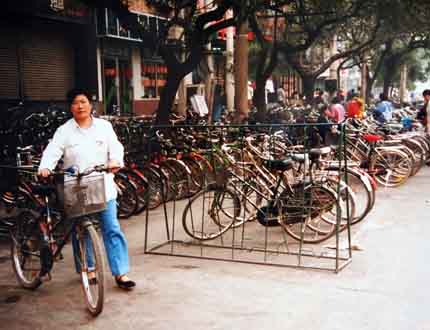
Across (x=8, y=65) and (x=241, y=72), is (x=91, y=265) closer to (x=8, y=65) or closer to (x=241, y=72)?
(x=241, y=72)

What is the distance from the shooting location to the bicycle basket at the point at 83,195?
4641 millimetres

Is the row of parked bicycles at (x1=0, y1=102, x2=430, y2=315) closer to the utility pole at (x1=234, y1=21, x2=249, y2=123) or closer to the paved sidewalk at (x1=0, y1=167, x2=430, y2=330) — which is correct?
the paved sidewalk at (x1=0, y1=167, x2=430, y2=330)

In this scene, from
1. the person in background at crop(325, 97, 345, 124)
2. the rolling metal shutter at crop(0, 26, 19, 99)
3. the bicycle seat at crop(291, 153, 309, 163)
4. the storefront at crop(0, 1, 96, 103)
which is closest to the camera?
the bicycle seat at crop(291, 153, 309, 163)

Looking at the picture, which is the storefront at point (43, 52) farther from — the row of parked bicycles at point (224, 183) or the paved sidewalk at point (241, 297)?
the paved sidewalk at point (241, 297)

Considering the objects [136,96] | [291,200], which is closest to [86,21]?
[136,96]

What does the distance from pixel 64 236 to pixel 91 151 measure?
0.76 m

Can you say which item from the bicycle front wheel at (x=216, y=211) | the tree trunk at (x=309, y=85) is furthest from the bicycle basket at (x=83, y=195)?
the tree trunk at (x=309, y=85)

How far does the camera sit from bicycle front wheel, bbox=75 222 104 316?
4488 millimetres

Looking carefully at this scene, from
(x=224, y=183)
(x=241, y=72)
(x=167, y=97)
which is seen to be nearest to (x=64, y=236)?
(x=224, y=183)

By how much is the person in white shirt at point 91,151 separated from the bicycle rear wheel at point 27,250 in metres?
0.63

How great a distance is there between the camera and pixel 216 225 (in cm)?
774

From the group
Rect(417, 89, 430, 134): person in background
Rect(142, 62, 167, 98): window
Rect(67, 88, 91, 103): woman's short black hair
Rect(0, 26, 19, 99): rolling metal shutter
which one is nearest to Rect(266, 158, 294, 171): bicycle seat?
Rect(67, 88, 91, 103): woman's short black hair

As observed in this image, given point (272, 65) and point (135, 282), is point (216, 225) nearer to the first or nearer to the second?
point (135, 282)

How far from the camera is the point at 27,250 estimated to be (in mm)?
5410
